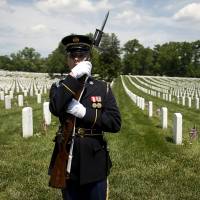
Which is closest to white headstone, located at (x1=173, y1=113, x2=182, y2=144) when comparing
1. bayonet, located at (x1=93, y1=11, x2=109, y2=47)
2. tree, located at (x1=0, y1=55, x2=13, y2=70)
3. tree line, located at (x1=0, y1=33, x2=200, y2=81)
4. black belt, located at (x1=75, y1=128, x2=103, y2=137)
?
bayonet, located at (x1=93, y1=11, x2=109, y2=47)

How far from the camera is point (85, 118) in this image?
4188 millimetres

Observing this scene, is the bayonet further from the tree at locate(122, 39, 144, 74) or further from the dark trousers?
the tree at locate(122, 39, 144, 74)

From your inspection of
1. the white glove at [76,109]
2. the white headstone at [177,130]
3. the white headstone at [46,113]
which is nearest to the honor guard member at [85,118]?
the white glove at [76,109]

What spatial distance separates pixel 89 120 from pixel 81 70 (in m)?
0.49

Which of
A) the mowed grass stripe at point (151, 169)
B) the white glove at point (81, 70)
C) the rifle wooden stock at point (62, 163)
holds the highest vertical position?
the white glove at point (81, 70)

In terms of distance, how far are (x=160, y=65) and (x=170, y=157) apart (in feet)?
484

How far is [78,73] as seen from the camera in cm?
405

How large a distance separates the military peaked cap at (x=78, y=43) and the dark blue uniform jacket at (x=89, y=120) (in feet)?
1.00

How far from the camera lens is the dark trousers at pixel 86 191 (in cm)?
416

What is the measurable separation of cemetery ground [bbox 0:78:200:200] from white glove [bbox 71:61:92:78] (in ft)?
12.9

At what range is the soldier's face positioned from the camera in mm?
4250

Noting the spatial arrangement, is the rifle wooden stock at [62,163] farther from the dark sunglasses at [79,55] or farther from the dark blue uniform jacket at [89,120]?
the dark sunglasses at [79,55]

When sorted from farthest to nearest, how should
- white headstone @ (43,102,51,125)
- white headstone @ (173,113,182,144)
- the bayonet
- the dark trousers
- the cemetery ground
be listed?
white headstone @ (43,102,51,125) < white headstone @ (173,113,182,144) < the cemetery ground < the bayonet < the dark trousers

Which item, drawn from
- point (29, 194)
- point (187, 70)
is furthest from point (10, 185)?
point (187, 70)
